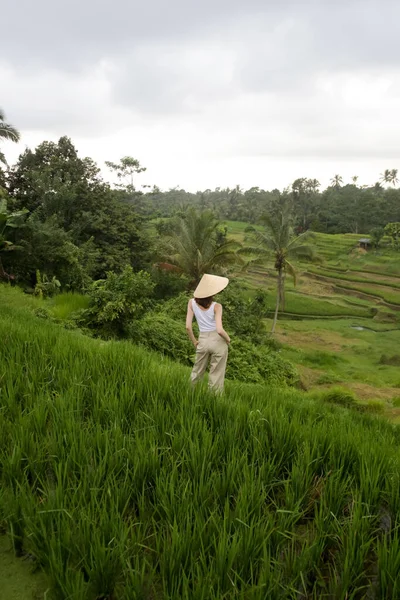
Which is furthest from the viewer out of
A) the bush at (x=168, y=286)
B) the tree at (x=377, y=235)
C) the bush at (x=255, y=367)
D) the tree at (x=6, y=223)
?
the tree at (x=377, y=235)

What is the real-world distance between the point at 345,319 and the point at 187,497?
33107 mm

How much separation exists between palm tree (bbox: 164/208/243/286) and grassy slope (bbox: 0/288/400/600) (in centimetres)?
1645

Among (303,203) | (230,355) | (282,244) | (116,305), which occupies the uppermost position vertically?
(303,203)

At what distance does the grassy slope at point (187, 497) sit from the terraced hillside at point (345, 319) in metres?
8.31

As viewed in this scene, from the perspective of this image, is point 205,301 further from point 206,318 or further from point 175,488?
point 175,488

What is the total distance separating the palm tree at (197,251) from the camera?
63.4 ft

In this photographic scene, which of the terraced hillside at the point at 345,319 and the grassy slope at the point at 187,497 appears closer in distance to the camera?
the grassy slope at the point at 187,497

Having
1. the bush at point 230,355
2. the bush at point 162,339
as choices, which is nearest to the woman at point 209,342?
the bush at point 230,355

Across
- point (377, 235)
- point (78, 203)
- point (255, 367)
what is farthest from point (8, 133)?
point (377, 235)

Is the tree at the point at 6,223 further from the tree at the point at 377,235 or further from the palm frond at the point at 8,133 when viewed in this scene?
the tree at the point at 377,235

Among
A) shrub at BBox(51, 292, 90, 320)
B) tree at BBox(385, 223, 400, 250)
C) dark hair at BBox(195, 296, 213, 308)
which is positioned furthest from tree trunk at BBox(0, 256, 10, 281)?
tree at BBox(385, 223, 400, 250)

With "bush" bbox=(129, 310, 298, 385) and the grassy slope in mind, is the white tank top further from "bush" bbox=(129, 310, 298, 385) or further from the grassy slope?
"bush" bbox=(129, 310, 298, 385)

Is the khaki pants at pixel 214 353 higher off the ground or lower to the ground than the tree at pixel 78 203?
lower

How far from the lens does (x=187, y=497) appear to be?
174 cm
